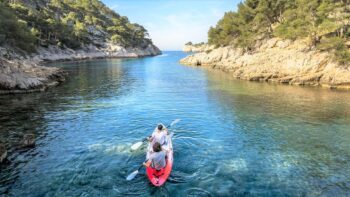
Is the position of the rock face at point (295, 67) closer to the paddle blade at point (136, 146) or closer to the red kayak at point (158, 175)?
the paddle blade at point (136, 146)

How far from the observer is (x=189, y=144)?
2303 cm

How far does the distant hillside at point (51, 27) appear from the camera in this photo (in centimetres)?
7988

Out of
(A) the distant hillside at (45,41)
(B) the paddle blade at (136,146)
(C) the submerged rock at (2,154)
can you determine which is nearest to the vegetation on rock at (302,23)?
(B) the paddle blade at (136,146)

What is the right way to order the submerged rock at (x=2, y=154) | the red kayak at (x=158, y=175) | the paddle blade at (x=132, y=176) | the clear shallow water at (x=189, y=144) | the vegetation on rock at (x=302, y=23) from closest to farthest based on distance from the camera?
the red kayak at (x=158, y=175), the clear shallow water at (x=189, y=144), the paddle blade at (x=132, y=176), the submerged rock at (x=2, y=154), the vegetation on rock at (x=302, y=23)

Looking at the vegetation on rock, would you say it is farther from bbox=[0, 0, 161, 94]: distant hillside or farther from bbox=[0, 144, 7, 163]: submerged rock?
bbox=[0, 144, 7, 163]: submerged rock

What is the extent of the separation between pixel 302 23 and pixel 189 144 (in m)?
46.0

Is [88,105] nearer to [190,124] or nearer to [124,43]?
[190,124]

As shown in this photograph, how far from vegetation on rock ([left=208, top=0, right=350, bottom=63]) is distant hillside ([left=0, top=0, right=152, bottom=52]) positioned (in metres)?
62.3

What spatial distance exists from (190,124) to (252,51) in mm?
57748

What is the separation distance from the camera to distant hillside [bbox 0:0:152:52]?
79.9 meters

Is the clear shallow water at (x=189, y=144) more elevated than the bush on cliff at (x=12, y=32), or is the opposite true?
the bush on cliff at (x=12, y=32)

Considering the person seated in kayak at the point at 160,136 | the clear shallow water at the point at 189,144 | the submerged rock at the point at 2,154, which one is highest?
the person seated in kayak at the point at 160,136

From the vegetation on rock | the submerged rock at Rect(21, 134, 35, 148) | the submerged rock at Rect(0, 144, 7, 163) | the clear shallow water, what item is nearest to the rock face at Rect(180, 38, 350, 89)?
the vegetation on rock

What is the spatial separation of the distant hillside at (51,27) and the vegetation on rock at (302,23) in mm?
62313
